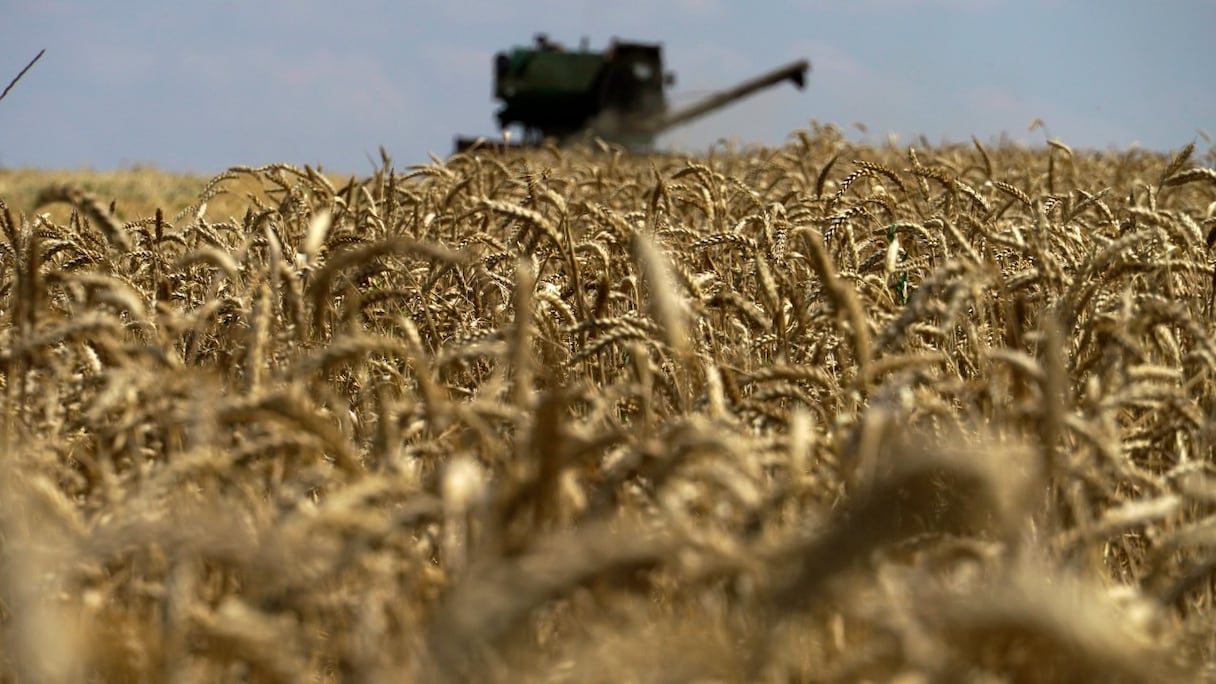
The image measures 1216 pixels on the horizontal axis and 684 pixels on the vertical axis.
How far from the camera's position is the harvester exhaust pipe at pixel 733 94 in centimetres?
2152

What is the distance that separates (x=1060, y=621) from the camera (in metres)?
0.75

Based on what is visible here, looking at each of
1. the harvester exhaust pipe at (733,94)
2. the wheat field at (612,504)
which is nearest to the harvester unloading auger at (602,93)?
the harvester exhaust pipe at (733,94)

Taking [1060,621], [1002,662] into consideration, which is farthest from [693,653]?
[1002,662]

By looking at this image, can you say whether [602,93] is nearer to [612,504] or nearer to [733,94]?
[733,94]

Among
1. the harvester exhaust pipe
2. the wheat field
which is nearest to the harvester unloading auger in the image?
the harvester exhaust pipe

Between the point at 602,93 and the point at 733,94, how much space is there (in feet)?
8.80

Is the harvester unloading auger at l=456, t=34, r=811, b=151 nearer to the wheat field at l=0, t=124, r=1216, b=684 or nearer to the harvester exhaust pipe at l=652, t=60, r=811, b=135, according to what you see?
the harvester exhaust pipe at l=652, t=60, r=811, b=135

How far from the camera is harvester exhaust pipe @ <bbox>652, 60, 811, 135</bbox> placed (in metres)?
21.5

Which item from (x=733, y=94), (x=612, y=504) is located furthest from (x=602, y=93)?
(x=612, y=504)

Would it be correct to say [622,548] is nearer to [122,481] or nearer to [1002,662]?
[1002,662]

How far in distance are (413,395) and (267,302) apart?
1181mm

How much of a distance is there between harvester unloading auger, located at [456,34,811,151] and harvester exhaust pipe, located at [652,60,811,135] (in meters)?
0.02

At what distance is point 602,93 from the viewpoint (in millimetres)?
23953

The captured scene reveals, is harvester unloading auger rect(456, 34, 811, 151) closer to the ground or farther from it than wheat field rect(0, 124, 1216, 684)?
farther from it
